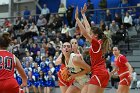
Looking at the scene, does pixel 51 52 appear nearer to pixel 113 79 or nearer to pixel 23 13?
pixel 113 79

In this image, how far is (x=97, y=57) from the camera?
7043mm

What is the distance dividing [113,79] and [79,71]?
8.17 meters

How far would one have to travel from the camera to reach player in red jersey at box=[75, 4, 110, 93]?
22.8ft

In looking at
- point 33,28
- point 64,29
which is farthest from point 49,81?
point 33,28

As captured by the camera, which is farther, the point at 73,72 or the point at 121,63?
the point at 121,63

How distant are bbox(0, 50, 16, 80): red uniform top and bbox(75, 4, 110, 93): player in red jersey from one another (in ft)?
5.53

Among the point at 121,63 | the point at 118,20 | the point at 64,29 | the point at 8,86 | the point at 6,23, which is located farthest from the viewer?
the point at 6,23

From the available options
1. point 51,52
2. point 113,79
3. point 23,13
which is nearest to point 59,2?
point 23,13

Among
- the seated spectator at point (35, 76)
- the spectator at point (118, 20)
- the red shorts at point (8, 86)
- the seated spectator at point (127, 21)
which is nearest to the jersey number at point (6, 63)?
the red shorts at point (8, 86)

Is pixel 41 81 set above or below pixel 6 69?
below

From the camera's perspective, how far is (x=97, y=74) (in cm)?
706

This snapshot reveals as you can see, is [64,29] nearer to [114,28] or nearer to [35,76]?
[114,28]

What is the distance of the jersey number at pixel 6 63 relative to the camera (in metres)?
5.76

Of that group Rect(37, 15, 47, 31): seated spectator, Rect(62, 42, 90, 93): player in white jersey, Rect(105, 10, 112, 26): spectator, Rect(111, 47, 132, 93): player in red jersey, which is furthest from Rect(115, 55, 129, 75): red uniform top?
Rect(37, 15, 47, 31): seated spectator
